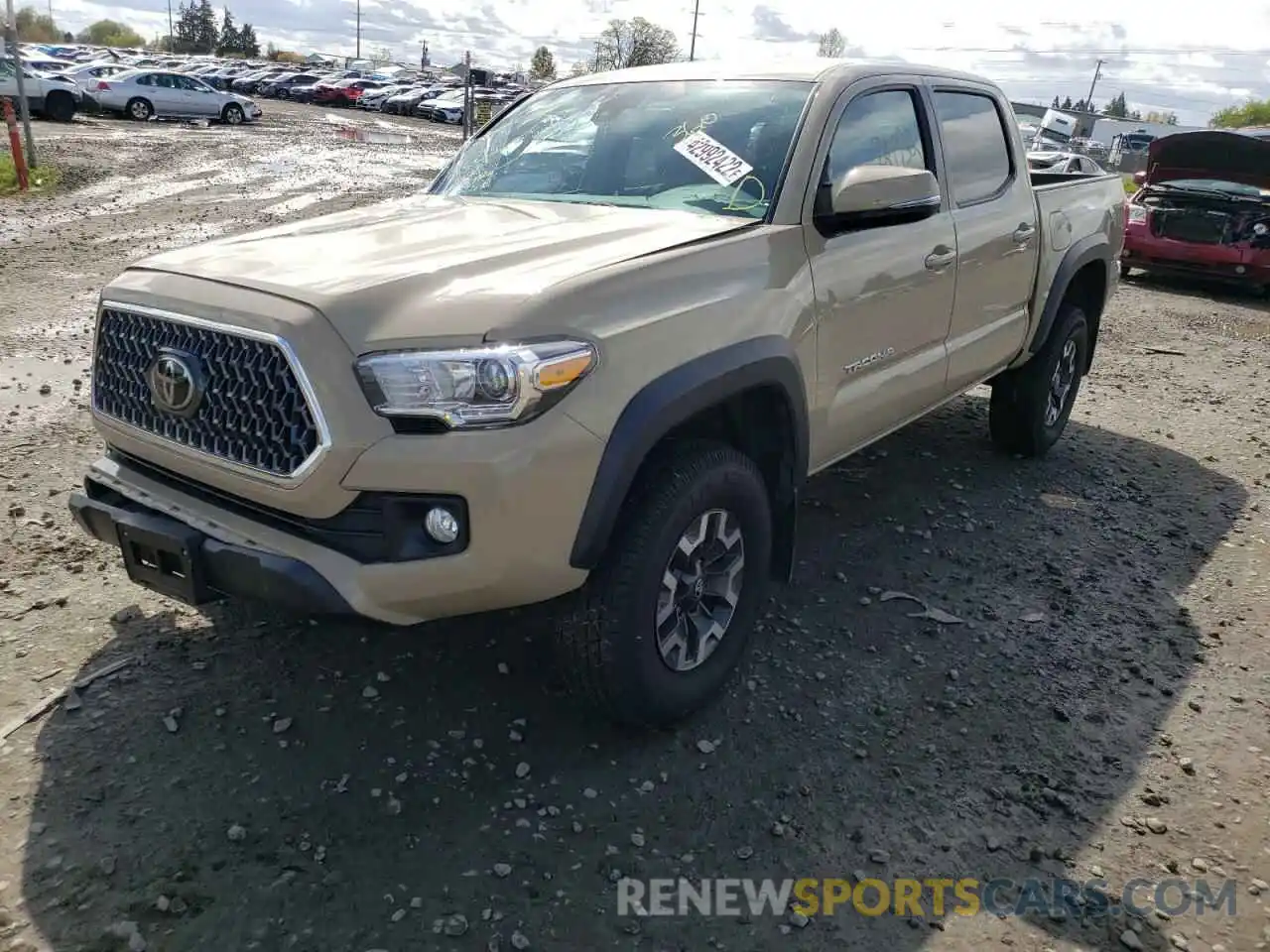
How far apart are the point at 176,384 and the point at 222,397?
0.16 metres

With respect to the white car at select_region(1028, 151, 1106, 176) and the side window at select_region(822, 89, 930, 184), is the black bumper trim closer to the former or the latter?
the side window at select_region(822, 89, 930, 184)

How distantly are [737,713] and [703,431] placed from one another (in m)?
0.91

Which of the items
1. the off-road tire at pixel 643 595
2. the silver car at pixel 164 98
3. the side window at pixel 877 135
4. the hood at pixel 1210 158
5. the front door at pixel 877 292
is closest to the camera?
the off-road tire at pixel 643 595

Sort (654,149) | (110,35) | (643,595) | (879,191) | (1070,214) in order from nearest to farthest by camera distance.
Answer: (643,595) < (879,191) < (654,149) < (1070,214) < (110,35)

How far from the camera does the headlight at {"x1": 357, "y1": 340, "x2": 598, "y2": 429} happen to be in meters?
2.34

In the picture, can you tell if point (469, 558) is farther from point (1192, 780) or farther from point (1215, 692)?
point (1215, 692)

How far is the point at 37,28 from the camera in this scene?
9356 cm

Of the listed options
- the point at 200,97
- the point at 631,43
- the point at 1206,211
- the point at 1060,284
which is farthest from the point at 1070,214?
the point at 631,43

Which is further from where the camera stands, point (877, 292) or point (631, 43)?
point (631, 43)

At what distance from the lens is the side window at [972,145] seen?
4281 millimetres

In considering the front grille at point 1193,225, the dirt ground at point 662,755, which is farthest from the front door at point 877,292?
the front grille at point 1193,225

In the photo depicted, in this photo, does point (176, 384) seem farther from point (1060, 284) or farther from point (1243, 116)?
point (1243, 116)

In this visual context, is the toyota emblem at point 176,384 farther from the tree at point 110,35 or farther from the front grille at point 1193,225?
the tree at point 110,35

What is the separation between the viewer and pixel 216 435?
257 centimetres
